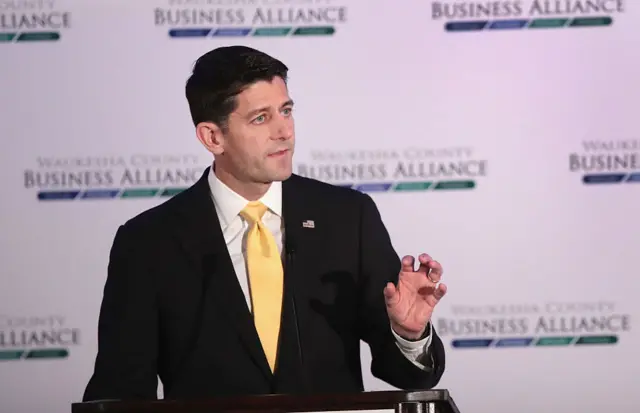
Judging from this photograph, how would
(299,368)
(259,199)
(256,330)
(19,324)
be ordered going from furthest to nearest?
(19,324)
(259,199)
(256,330)
(299,368)

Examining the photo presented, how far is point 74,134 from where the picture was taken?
12.5ft

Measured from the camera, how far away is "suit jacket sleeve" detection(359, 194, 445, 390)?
8.16ft

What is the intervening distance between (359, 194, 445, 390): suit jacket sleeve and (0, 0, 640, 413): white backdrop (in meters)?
1.02

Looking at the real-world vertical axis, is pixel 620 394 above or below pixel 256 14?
below

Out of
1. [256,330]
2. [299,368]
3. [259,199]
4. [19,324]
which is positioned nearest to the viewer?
[299,368]

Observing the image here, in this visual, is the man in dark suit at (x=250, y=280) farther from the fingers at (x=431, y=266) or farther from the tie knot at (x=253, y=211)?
A: the fingers at (x=431, y=266)

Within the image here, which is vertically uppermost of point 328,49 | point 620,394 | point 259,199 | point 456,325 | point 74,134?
point 328,49

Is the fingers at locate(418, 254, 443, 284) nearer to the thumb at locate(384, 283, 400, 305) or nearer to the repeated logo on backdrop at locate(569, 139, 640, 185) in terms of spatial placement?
the thumb at locate(384, 283, 400, 305)

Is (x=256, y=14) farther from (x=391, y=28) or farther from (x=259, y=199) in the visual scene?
(x=259, y=199)

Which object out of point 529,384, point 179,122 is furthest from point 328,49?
point 529,384

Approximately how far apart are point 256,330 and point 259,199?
1.33ft

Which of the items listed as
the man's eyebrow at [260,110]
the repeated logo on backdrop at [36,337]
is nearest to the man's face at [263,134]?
the man's eyebrow at [260,110]

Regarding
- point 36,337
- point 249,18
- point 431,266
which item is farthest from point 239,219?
point 36,337

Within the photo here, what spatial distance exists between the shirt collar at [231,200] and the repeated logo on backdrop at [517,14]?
4.43 feet
